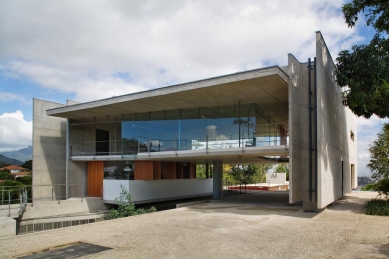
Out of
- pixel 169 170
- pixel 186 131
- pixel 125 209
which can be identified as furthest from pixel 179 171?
pixel 125 209

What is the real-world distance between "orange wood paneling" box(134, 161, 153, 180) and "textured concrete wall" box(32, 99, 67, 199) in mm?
5678

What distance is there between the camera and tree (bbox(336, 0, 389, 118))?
41.4 ft

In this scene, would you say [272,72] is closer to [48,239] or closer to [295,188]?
[295,188]

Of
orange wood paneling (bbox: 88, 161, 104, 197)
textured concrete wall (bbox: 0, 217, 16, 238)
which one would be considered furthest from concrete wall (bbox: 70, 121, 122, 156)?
textured concrete wall (bbox: 0, 217, 16, 238)

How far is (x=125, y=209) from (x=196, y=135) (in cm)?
507

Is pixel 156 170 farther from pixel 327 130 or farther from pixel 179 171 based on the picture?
pixel 327 130

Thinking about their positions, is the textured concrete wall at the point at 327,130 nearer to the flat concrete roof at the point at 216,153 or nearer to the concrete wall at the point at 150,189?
the flat concrete roof at the point at 216,153

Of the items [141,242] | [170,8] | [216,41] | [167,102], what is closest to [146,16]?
[170,8]

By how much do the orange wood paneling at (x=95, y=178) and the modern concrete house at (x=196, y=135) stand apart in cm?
7

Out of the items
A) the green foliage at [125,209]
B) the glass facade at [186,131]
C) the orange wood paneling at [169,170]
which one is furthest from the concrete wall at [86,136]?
the green foliage at [125,209]

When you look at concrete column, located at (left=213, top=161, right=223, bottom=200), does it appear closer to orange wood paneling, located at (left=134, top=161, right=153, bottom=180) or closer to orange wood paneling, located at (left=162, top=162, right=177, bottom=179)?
orange wood paneling, located at (left=162, top=162, right=177, bottom=179)

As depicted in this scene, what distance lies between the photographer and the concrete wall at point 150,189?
1888 cm

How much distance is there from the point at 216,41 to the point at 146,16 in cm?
381

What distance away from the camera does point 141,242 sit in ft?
25.4
